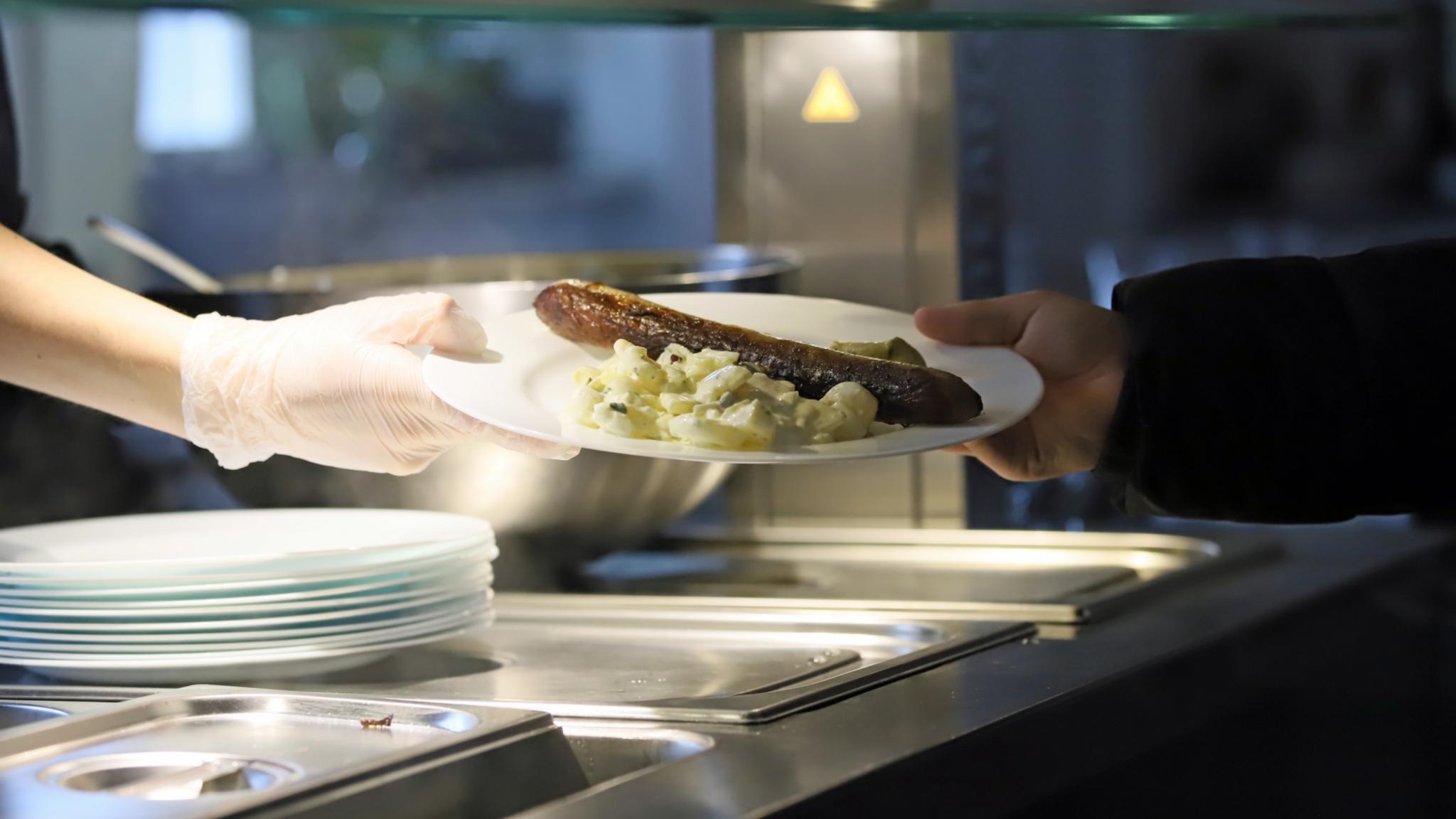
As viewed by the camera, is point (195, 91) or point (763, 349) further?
point (195, 91)

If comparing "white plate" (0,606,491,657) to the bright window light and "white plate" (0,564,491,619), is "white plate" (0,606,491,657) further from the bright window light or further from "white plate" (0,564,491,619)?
the bright window light

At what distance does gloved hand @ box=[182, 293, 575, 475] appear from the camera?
3.08 ft

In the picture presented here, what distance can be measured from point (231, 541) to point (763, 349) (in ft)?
1.35

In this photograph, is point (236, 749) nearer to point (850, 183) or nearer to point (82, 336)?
point (82, 336)

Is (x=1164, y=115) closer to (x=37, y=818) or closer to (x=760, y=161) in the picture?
(x=760, y=161)

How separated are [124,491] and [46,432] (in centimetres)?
10

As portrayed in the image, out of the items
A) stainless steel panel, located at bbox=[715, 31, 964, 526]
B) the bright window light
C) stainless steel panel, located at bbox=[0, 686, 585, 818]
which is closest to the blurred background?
stainless steel panel, located at bbox=[715, 31, 964, 526]

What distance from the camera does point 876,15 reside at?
90 cm

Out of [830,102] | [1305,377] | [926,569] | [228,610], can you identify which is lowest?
[926,569]

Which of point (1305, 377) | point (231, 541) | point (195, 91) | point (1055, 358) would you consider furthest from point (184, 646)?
point (195, 91)

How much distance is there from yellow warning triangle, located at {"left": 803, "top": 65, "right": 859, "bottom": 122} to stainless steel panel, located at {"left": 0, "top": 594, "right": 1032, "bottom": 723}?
475 mm

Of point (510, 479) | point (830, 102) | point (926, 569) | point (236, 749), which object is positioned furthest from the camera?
point (830, 102)

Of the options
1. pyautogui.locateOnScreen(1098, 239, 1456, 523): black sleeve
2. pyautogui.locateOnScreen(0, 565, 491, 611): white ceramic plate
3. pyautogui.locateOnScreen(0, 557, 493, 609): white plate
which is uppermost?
pyautogui.locateOnScreen(1098, 239, 1456, 523): black sleeve

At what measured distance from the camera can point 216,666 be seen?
0.93 m
